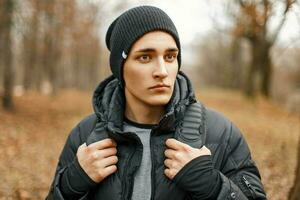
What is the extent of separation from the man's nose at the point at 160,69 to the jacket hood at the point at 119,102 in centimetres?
17

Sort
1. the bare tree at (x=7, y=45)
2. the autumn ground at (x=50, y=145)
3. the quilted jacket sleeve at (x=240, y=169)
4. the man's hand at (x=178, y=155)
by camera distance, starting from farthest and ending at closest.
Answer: the bare tree at (x=7, y=45)
the autumn ground at (x=50, y=145)
the quilted jacket sleeve at (x=240, y=169)
the man's hand at (x=178, y=155)

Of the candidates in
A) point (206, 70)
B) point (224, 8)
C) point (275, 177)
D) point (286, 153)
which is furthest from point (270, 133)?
point (206, 70)

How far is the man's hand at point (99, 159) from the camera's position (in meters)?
2.52

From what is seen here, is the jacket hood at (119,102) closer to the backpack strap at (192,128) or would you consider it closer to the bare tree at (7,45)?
the backpack strap at (192,128)

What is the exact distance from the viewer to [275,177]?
623 cm

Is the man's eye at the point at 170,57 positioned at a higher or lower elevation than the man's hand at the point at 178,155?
higher

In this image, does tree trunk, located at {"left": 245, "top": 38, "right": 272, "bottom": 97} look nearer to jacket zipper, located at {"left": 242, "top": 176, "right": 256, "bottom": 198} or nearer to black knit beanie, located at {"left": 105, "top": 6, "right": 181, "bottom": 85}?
black knit beanie, located at {"left": 105, "top": 6, "right": 181, "bottom": 85}

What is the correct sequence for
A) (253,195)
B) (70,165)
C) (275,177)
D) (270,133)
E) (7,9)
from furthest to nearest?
(7,9), (270,133), (275,177), (70,165), (253,195)

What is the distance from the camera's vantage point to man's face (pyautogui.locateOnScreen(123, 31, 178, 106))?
2555 millimetres

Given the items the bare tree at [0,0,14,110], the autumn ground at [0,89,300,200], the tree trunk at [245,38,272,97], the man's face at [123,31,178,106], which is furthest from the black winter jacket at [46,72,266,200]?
the tree trunk at [245,38,272,97]

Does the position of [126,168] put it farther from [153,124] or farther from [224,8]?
[224,8]

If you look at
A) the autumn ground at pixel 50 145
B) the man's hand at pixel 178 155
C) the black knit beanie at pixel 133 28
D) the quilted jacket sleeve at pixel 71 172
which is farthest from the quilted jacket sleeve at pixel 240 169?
the autumn ground at pixel 50 145

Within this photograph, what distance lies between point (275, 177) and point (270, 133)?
17.0ft

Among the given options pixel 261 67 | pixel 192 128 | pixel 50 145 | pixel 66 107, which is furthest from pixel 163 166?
pixel 261 67
